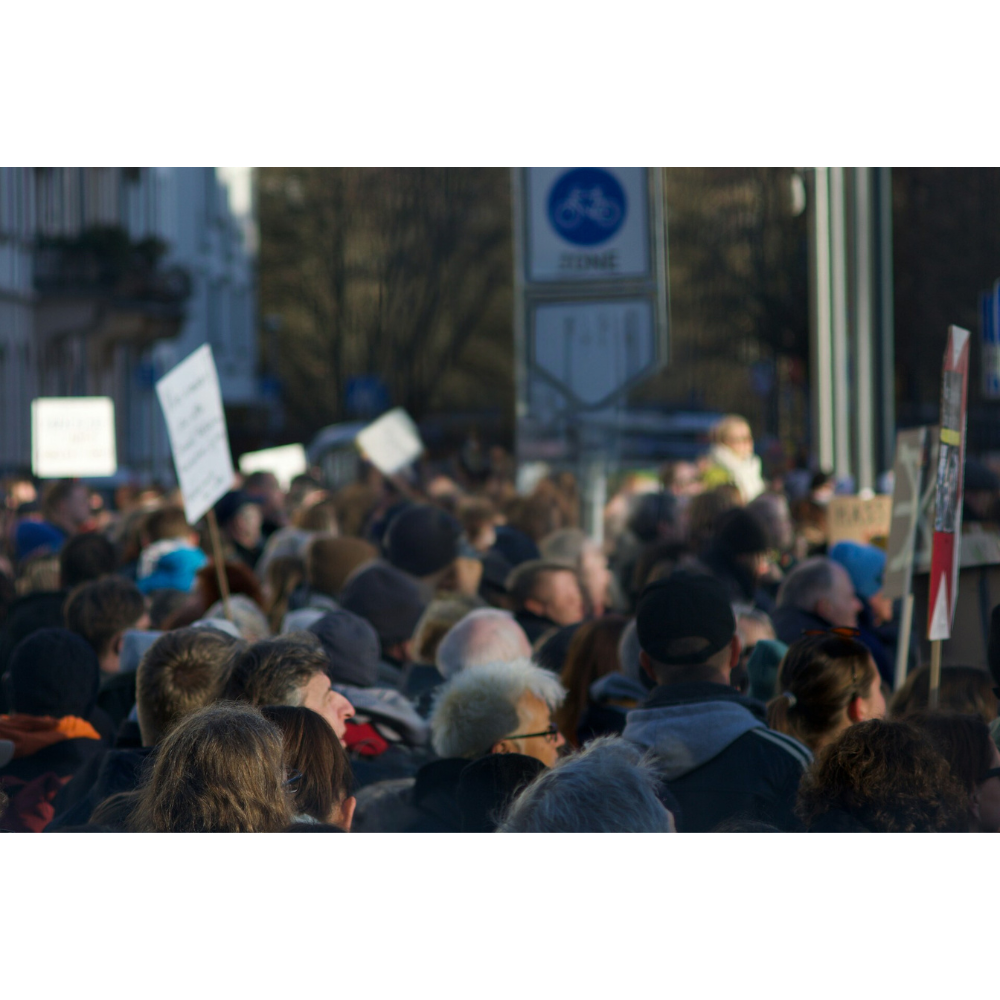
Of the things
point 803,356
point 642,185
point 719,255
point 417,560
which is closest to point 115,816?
point 417,560

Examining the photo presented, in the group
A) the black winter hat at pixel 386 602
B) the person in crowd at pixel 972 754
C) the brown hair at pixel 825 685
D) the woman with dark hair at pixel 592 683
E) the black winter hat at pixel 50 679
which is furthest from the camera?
the black winter hat at pixel 386 602

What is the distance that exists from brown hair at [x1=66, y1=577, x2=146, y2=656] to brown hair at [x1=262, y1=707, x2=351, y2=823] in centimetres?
263

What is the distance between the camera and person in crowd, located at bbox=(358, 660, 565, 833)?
161 inches

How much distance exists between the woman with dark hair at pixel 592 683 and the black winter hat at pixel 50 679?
142cm

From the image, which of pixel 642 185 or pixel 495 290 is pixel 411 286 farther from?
pixel 642 185

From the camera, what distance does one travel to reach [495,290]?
4309 cm

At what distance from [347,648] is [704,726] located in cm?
156

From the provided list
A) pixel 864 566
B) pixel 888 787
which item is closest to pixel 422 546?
pixel 864 566

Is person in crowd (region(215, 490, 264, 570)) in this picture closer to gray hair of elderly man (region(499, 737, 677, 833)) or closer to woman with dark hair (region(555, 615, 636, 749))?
woman with dark hair (region(555, 615, 636, 749))

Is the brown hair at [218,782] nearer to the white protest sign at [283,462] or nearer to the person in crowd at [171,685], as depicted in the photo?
the person in crowd at [171,685]

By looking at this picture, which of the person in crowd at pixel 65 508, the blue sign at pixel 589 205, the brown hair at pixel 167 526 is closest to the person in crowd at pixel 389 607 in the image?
the blue sign at pixel 589 205

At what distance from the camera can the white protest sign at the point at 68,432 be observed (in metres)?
15.0

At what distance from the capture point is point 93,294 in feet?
94.5

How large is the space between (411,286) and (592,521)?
33.7 metres
